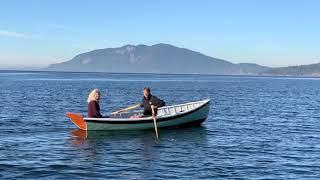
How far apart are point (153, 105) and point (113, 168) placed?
1074 cm

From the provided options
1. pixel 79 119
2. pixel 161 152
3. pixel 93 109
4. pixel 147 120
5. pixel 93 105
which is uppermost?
pixel 93 105

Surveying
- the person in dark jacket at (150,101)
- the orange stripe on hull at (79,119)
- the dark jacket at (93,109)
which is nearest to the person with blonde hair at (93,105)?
the dark jacket at (93,109)

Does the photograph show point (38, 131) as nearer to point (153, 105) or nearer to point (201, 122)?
point (153, 105)

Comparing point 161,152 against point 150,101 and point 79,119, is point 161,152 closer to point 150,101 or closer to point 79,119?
point 79,119

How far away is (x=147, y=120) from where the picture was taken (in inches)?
1232

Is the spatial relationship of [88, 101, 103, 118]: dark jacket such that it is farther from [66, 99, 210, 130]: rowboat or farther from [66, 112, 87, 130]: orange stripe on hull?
[66, 112, 87, 130]: orange stripe on hull

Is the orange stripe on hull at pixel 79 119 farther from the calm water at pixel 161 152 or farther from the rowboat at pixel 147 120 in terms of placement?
the calm water at pixel 161 152

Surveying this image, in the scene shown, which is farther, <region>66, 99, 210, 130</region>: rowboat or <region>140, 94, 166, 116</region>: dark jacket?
<region>140, 94, 166, 116</region>: dark jacket

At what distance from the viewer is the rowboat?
2970 cm

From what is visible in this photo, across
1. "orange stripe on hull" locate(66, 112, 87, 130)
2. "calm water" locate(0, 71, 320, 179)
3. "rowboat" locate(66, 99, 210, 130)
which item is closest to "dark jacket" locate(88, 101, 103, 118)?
"rowboat" locate(66, 99, 210, 130)

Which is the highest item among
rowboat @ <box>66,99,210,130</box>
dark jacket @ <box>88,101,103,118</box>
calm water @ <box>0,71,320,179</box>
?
dark jacket @ <box>88,101,103,118</box>

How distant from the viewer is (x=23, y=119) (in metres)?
36.9

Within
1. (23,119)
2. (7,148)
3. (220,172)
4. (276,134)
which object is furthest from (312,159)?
(23,119)

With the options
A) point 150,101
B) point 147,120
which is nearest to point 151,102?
point 150,101
